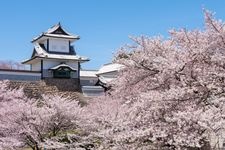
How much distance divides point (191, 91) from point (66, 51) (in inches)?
997

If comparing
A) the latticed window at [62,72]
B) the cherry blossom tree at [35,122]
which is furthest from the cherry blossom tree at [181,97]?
the latticed window at [62,72]

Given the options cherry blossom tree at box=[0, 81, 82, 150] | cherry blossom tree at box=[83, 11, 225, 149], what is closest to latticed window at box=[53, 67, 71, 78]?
cherry blossom tree at box=[0, 81, 82, 150]

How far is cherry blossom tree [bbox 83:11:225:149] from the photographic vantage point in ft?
23.2

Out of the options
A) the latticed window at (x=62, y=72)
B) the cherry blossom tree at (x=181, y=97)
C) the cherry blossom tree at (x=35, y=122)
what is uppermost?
the latticed window at (x=62, y=72)

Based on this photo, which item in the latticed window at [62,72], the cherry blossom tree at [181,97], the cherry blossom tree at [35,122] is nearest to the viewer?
the cherry blossom tree at [181,97]

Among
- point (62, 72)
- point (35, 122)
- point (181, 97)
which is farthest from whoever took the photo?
point (62, 72)

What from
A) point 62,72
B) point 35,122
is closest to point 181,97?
point 35,122

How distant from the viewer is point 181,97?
24.5 ft

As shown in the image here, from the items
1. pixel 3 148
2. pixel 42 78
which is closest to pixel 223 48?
pixel 3 148

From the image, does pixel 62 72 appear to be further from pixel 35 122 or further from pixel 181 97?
pixel 181 97

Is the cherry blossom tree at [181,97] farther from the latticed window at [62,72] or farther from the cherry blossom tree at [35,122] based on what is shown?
the latticed window at [62,72]

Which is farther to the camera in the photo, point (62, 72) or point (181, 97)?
point (62, 72)

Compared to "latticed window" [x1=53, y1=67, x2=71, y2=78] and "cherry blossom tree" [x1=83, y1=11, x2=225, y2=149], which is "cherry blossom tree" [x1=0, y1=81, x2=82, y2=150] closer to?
"cherry blossom tree" [x1=83, y1=11, x2=225, y2=149]

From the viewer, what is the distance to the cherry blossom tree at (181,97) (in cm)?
707
